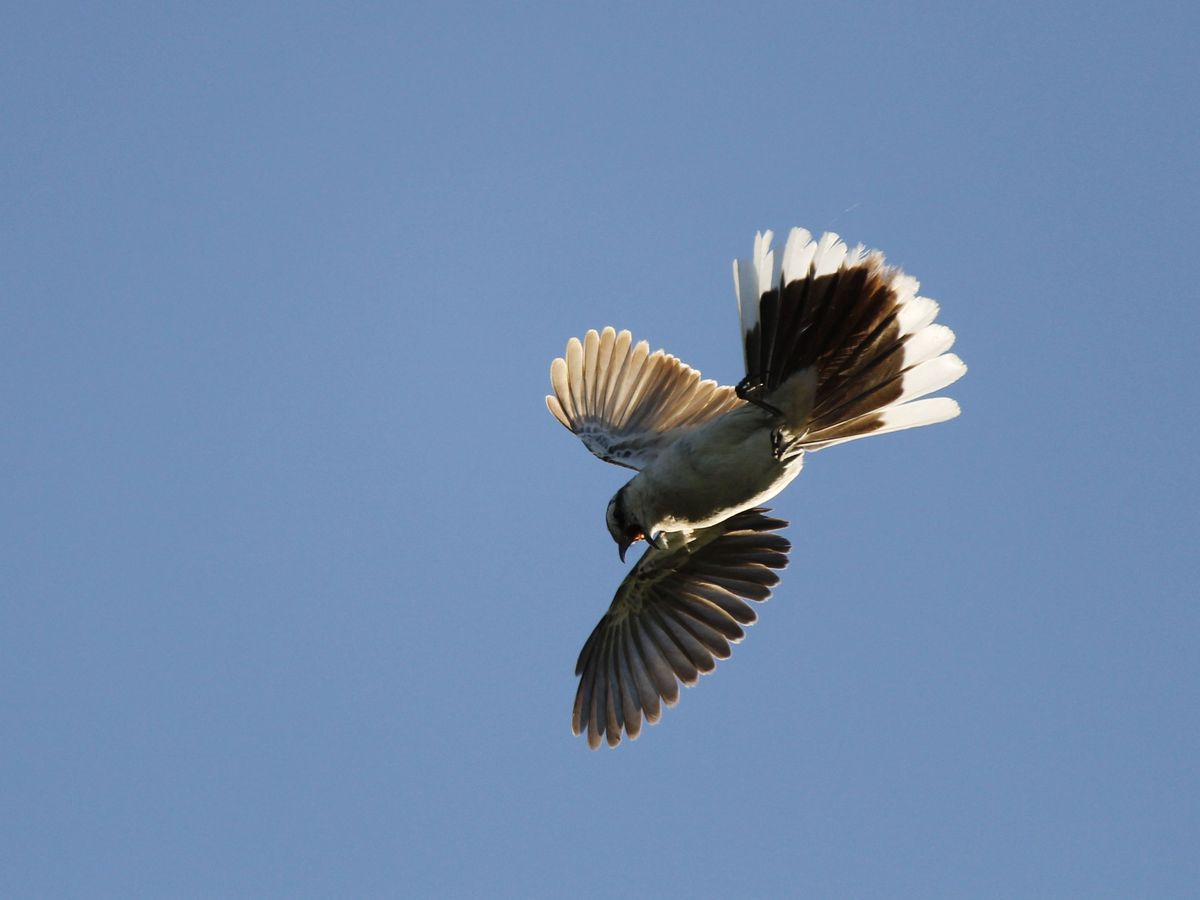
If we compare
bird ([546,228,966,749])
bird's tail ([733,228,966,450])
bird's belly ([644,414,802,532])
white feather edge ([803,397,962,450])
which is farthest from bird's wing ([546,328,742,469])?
white feather edge ([803,397,962,450])

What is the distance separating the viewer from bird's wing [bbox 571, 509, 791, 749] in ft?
29.1

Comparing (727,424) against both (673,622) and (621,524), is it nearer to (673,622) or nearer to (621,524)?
(621,524)

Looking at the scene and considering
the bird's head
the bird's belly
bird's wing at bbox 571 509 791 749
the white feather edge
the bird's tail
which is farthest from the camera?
bird's wing at bbox 571 509 791 749

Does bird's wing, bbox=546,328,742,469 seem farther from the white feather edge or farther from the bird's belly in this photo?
the white feather edge

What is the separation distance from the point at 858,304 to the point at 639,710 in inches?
131

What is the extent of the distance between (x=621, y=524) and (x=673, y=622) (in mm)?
968

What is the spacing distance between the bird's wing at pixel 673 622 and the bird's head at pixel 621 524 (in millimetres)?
349

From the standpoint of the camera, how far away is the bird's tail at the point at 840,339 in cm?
686

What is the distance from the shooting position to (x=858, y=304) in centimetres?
693

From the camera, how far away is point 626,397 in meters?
9.20

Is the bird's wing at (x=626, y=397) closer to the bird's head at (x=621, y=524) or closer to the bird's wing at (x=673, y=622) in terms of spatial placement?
the bird's head at (x=621, y=524)

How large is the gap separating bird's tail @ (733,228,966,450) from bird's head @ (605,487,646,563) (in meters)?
1.33

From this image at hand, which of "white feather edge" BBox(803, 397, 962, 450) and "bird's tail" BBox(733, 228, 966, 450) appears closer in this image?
"bird's tail" BBox(733, 228, 966, 450)

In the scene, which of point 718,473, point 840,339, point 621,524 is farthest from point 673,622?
point 840,339
